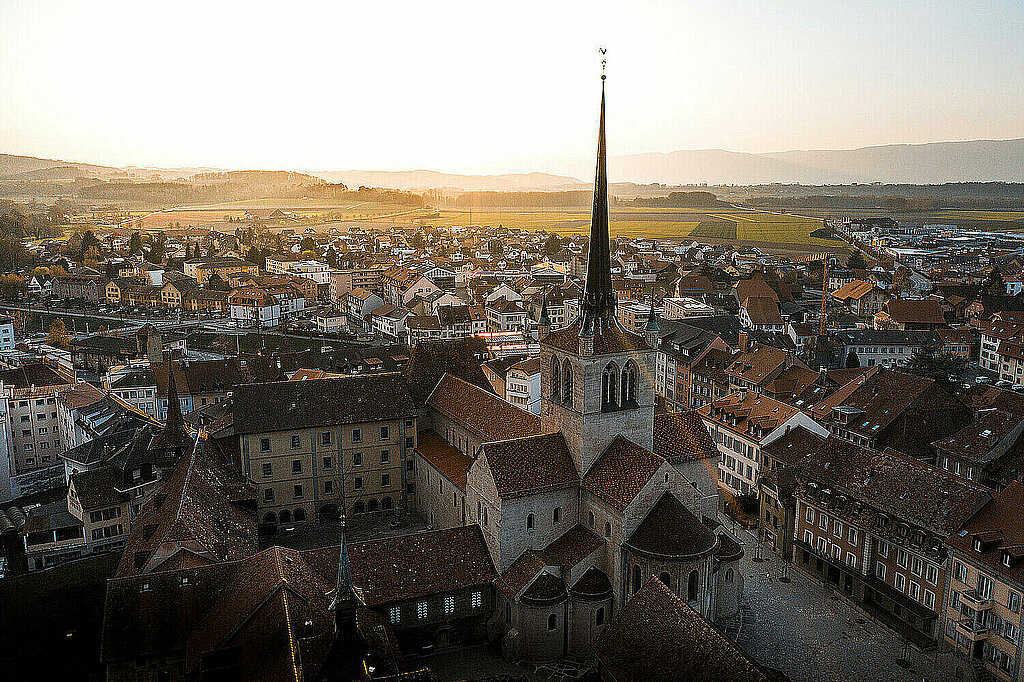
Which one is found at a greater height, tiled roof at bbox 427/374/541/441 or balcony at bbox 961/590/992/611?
tiled roof at bbox 427/374/541/441

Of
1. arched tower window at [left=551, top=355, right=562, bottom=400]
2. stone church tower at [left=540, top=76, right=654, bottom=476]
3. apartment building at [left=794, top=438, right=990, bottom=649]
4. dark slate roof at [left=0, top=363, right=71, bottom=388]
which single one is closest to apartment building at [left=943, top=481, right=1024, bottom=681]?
apartment building at [left=794, top=438, right=990, bottom=649]

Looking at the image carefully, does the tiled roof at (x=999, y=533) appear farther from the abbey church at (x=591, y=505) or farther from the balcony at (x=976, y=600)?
the abbey church at (x=591, y=505)

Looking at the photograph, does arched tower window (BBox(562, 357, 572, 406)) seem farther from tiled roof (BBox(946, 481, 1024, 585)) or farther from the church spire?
tiled roof (BBox(946, 481, 1024, 585))

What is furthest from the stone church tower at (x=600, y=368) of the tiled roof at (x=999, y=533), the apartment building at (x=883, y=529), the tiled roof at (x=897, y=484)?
the tiled roof at (x=999, y=533)

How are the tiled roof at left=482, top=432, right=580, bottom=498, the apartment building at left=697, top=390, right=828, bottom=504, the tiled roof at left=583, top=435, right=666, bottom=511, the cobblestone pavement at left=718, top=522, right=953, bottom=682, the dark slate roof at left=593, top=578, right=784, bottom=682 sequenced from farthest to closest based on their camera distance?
the apartment building at left=697, top=390, right=828, bottom=504 → the tiled roof at left=482, top=432, right=580, bottom=498 → the tiled roof at left=583, top=435, right=666, bottom=511 → the cobblestone pavement at left=718, top=522, right=953, bottom=682 → the dark slate roof at left=593, top=578, right=784, bottom=682

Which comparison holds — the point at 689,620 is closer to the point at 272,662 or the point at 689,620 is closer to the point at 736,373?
the point at 272,662

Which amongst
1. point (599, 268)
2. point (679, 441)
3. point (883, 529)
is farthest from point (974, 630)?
point (599, 268)

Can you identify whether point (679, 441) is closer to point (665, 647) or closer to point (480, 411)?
point (480, 411)

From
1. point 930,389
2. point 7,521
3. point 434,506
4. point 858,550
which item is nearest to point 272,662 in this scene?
point 434,506
